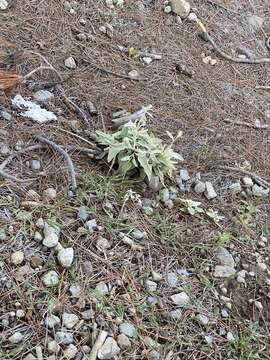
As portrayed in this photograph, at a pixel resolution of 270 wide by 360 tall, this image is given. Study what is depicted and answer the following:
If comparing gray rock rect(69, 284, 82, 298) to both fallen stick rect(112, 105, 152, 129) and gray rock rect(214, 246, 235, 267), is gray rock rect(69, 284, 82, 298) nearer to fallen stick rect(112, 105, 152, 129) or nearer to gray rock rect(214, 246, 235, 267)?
gray rock rect(214, 246, 235, 267)


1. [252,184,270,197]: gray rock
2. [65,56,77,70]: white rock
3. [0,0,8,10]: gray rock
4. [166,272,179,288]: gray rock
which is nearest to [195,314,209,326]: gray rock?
[166,272,179,288]: gray rock

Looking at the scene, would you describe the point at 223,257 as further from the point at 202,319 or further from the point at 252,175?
the point at 252,175

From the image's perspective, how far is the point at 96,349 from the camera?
5.77 feet

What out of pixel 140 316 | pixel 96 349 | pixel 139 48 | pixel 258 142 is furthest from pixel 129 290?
pixel 139 48

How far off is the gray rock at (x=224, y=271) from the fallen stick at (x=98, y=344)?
618mm

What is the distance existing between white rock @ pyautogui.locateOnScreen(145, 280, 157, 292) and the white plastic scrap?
36.7 inches

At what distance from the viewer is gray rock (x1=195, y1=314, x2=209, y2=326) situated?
200 cm

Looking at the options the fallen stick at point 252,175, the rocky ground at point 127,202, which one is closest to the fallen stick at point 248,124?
the rocky ground at point 127,202

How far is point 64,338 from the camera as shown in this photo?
175 centimetres

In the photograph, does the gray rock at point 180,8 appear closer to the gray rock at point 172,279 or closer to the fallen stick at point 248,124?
the fallen stick at point 248,124

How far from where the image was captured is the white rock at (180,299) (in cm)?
202

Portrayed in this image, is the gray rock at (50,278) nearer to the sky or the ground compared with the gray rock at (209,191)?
nearer to the sky

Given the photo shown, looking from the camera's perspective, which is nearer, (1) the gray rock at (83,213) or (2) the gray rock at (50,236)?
(2) the gray rock at (50,236)

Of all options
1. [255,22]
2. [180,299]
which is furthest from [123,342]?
[255,22]
